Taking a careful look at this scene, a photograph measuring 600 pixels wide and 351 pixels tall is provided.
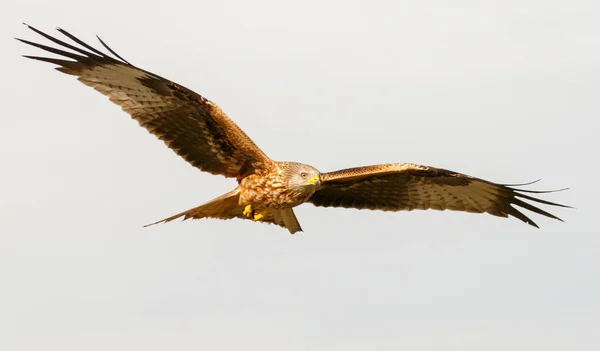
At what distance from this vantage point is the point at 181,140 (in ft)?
50.3

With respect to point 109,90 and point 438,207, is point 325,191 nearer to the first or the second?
point 438,207

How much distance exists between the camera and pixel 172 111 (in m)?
15.1

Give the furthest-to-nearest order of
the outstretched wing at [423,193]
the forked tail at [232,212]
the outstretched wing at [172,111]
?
the outstretched wing at [423,193]
the forked tail at [232,212]
the outstretched wing at [172,111]

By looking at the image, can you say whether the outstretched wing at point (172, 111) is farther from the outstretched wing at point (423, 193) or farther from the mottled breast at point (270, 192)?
the outstretched wing at point (423, 193)

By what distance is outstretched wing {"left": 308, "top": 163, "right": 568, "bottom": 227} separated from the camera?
53.6ft

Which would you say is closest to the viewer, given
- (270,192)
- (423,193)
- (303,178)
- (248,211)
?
(303,178)

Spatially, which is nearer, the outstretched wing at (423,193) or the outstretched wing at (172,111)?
the outstretched wing at (172,111)

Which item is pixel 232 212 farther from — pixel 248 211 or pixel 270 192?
pixel 270 192

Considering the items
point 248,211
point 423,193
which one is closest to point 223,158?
point 248,211

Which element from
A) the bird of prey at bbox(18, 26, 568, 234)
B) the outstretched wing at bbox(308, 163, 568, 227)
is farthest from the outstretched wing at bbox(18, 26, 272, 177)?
the outstretched wing at bbox(308, 163, 568, 227)

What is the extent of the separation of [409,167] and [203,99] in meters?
2.68

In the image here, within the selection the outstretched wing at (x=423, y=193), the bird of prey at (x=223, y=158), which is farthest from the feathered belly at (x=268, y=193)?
the outstretched wing at (x=423, y=193)

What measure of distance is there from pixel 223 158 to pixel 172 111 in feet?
2.68

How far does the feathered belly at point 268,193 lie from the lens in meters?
15.0
